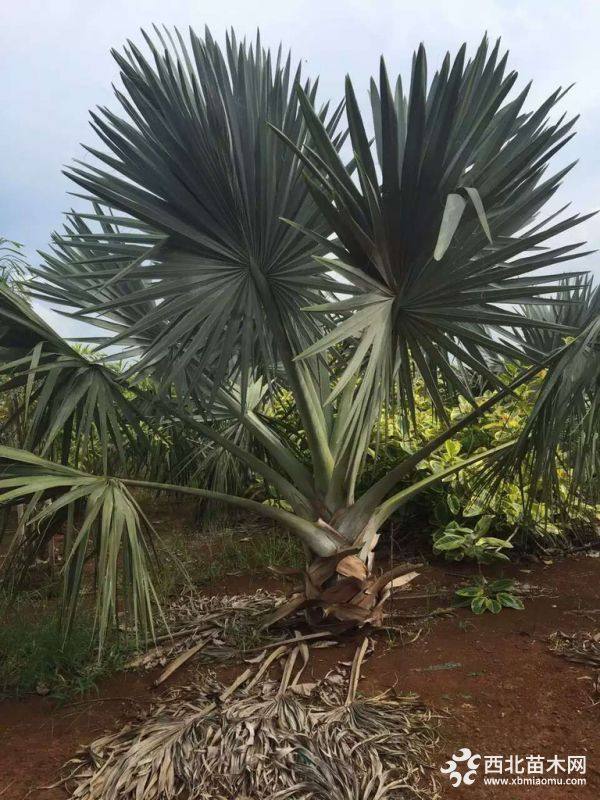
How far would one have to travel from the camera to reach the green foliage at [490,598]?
343 cm

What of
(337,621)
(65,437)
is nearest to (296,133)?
(65,437)

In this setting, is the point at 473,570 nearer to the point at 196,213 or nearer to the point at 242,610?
the point at 242,610

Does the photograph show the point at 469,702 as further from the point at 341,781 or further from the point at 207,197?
the point at 207,197

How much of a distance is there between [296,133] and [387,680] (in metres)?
2.57

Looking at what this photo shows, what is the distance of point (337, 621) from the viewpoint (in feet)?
10.4

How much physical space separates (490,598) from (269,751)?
5.86 feet

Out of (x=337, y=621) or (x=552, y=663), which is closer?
(x=552, y=663)

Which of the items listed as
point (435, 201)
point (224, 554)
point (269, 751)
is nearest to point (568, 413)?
point (435, 201)

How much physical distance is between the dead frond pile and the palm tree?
0.53m

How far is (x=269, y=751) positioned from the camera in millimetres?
2236

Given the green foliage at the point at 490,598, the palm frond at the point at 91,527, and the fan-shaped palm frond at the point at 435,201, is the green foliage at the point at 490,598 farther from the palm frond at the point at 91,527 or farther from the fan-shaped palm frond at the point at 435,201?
the palm frond at the point at 91,527

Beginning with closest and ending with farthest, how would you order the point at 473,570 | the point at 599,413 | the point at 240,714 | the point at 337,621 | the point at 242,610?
the point at 240,714 → the point at 599,413 → the point at 337,621 → the point at 242,610 → the point at 473,570

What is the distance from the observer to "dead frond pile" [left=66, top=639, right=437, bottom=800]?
210 centimetres

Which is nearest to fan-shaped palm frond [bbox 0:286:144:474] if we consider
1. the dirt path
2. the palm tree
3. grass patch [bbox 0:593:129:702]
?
the palm tree
